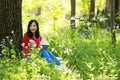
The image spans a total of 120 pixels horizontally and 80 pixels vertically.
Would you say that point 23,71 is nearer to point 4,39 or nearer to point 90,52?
point 4,39

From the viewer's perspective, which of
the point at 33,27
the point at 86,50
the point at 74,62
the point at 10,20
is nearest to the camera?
the point at 10,20

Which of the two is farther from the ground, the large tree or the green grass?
the large tree

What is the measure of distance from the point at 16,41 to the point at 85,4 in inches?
429

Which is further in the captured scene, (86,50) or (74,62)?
(86,50)

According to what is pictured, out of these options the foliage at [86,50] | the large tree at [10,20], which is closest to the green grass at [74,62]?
the foliage at [86,50]

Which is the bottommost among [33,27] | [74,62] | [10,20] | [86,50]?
[74,62]

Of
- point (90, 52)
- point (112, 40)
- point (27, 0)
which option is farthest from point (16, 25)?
point (27, 0)

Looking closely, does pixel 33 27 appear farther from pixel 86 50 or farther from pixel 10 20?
pixel 86 50

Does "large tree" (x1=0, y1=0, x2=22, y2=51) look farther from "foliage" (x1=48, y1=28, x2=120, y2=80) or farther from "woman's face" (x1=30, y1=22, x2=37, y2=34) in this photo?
"foliage" (x1=48, y1=28, x2=120, y2=80)

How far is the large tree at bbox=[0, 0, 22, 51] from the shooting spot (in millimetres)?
6680

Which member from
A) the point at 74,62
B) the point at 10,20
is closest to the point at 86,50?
the point at 74,62

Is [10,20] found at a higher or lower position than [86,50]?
higher

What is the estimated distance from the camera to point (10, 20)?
6750 mm

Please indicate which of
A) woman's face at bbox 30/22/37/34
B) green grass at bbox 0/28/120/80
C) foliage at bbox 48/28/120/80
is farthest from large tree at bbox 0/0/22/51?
foliage at bbox 48/28/120/80
